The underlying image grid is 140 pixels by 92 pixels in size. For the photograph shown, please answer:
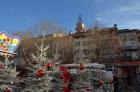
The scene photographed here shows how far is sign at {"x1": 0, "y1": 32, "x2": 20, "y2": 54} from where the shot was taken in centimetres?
2664

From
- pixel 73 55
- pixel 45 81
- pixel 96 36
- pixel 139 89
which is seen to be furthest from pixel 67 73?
pixel 73 55

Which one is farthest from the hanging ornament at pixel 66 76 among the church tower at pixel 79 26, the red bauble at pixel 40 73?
the church tower at pixel 79 26

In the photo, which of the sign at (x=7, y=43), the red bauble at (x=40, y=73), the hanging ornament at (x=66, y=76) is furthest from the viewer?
the sign at (x=7, y=43)

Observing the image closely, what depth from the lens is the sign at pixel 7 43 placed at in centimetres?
2664

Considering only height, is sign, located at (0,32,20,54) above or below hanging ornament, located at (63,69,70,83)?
above

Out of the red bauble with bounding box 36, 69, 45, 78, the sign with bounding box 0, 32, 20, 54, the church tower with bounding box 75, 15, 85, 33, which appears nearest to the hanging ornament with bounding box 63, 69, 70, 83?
the red bauble with bounding box 36, 69, 45, 78

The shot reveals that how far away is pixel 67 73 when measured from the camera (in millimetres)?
25109

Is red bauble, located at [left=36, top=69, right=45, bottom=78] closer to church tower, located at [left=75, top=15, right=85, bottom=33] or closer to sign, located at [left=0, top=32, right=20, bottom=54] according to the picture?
sign, located at [left=0, top=32, right=20, bottom=54]

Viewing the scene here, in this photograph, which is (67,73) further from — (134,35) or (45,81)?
(134,35)

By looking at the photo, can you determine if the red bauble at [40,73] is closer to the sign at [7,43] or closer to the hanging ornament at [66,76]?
the hanging ornament at [66,76]

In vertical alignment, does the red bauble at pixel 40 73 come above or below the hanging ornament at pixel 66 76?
above

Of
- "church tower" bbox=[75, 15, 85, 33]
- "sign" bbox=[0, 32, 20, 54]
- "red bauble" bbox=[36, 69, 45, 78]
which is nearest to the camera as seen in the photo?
"red bauble" bbox=[36, 69, 45, 78]

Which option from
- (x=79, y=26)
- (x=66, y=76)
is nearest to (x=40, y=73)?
(x=66, y=76)

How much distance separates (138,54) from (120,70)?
18.9 feet
